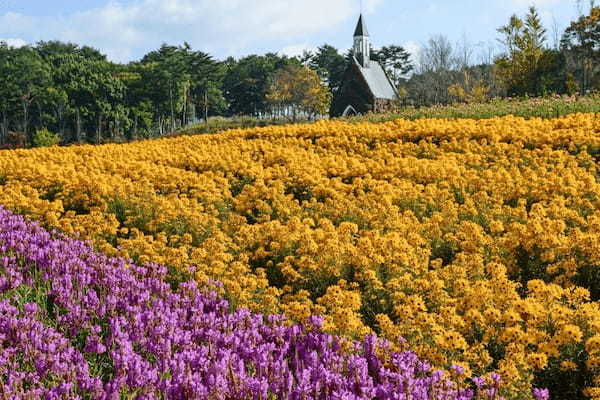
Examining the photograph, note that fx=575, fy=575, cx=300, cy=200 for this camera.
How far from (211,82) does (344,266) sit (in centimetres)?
7143

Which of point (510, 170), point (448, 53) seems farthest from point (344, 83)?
point (510, 170)

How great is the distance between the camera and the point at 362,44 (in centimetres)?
5147

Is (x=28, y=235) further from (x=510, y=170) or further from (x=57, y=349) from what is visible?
(x=510, y=170)

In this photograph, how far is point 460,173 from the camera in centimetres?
892

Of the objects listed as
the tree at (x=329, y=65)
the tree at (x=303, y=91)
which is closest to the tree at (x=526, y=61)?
the tree at (x=303, y=91)

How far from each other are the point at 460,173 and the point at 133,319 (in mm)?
6280

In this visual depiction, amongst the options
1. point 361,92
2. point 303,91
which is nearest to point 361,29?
point 361,92

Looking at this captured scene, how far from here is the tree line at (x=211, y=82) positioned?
129ft

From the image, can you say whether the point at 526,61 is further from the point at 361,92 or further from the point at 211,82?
the point at 211,82

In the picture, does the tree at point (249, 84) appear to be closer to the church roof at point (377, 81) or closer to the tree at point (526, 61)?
the church roof at point (377, 81)

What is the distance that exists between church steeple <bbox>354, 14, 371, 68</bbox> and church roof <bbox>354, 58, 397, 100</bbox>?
2.35ft

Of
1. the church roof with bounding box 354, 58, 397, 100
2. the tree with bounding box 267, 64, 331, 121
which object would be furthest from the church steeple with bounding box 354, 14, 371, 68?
the tree with bounding box 267, 64, 331, 121

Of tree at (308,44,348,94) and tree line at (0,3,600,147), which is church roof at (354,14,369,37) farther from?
tree at (308,44,348,94)

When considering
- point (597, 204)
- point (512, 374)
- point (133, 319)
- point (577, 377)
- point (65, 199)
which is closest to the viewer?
point (512, 374)
